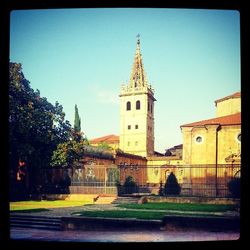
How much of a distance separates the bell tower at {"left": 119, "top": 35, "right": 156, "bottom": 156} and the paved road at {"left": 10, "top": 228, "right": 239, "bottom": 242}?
41.5 m

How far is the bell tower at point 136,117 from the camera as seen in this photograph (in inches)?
1980

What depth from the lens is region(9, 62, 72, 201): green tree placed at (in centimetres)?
1499

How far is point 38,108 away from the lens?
56.3ft

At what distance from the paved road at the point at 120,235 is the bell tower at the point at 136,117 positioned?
4145 cm

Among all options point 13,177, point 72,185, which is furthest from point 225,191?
point 13,177

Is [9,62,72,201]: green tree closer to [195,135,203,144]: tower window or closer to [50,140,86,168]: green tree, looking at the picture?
[50,140,86,168]: green tree

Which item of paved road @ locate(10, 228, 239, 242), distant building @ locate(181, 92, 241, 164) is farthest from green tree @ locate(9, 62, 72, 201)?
distant building @ locate(181, 92, 241, 164)

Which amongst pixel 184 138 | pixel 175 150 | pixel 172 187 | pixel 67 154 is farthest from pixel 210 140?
pixel 175 150

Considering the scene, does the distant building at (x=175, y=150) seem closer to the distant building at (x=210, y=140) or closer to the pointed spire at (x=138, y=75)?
the pointed spire at (x=138, y=75)

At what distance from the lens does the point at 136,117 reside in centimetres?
5328

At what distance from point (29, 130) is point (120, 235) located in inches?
361

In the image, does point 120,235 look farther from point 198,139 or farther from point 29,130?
point 198,139

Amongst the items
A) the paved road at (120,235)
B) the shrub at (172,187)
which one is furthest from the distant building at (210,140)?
the paved road at (120,235)

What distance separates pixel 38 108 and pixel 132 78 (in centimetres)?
3500
